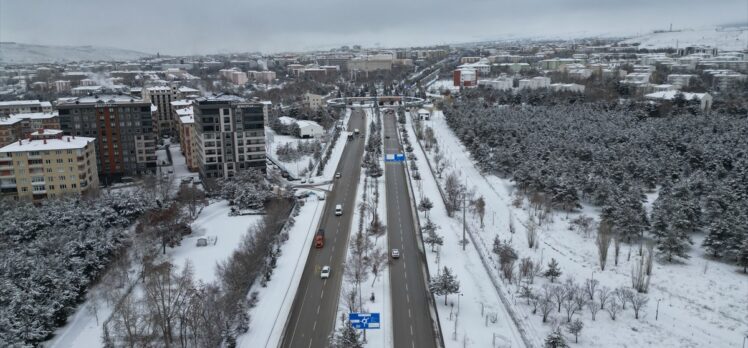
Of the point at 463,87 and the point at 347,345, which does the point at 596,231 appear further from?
the point at 463,87

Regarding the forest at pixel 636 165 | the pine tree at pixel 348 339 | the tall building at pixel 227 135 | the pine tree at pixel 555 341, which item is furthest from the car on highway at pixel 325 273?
the tall building at pixel 227 135

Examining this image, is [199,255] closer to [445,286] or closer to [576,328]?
[445,286]

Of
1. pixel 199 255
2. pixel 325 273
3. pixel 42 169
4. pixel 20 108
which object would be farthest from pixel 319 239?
pixel 20 108

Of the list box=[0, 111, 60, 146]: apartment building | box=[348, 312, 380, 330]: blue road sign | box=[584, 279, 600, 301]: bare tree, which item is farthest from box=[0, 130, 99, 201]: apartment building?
box=[584, 279, 600, 301]: bare tree

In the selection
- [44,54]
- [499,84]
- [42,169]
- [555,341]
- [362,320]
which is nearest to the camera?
[555,341]

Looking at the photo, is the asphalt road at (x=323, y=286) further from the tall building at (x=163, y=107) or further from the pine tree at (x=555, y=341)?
the tall building at (x=163, y=107)

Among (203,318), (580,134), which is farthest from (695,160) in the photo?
(203,318)
